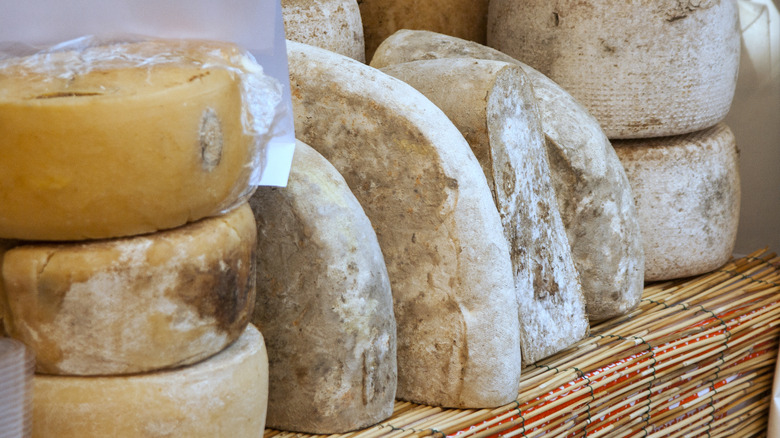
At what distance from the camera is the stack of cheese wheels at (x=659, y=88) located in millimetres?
1720

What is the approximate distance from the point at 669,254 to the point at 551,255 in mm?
544

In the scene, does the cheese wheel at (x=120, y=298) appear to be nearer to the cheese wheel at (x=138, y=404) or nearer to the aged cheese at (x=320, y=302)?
the cheese wheel at (x=138, y=404)

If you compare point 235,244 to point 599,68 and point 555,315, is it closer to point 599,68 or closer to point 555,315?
point 555,315

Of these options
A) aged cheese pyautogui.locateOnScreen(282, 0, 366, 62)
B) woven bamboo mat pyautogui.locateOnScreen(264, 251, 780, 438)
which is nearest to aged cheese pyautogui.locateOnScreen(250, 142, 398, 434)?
woven bamboo mat pyautogui.locateOnScreen(264, 251, 780, 438)

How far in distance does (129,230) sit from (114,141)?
0.09 meters

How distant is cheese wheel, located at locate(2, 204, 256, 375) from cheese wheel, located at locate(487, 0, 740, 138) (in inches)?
41.9

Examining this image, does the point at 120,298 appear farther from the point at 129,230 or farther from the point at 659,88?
the point at 659,88

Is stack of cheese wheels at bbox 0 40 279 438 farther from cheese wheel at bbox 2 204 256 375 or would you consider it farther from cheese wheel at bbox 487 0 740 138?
cheese wheel at bbox 487 0 740 138

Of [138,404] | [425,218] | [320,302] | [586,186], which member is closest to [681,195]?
[586,186]

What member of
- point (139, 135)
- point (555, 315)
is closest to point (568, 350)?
point (555, 315)

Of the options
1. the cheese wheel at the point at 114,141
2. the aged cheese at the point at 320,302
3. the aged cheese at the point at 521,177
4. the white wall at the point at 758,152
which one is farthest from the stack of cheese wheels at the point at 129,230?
the white wall at the point at 758,152

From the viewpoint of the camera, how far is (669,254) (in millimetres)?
→ 1883

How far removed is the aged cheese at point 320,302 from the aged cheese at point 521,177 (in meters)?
0.27

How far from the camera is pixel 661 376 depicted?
5.22ft
